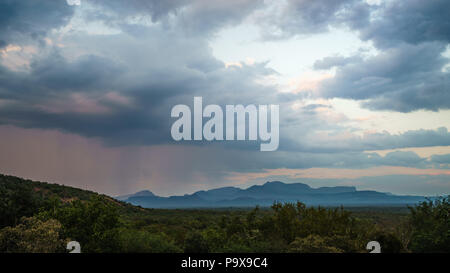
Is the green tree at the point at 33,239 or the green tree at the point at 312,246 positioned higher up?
the green tree at the point at 33,239

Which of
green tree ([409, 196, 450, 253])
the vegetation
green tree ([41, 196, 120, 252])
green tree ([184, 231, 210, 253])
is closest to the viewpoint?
the vegetation

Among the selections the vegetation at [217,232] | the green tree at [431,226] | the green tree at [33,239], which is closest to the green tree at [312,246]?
the vegetation at [217,232]

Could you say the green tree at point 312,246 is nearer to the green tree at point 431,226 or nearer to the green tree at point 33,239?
the green tree at point 431,226

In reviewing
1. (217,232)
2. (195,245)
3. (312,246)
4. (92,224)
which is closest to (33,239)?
(92,224)

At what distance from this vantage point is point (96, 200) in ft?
76.0

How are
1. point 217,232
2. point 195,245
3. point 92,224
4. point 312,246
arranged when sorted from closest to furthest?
point 312,246
point 92,224
point 195,245
point 217,232

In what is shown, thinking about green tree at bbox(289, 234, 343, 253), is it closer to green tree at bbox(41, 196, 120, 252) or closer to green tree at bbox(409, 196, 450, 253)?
green tree at bbox(409, 196, 450, 253)

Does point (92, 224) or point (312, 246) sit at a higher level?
point (92, 224)

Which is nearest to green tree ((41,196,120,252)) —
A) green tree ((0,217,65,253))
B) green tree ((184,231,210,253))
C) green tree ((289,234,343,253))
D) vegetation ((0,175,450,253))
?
vegetation ((0,175,450,253))

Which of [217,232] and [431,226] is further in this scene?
[431,226]

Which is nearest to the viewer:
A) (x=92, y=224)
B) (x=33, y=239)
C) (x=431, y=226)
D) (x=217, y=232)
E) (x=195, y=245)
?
(x=33, y=239)

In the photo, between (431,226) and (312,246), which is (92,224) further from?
(431,226)

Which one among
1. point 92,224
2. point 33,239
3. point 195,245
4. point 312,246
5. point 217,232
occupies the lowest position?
point 195,245
